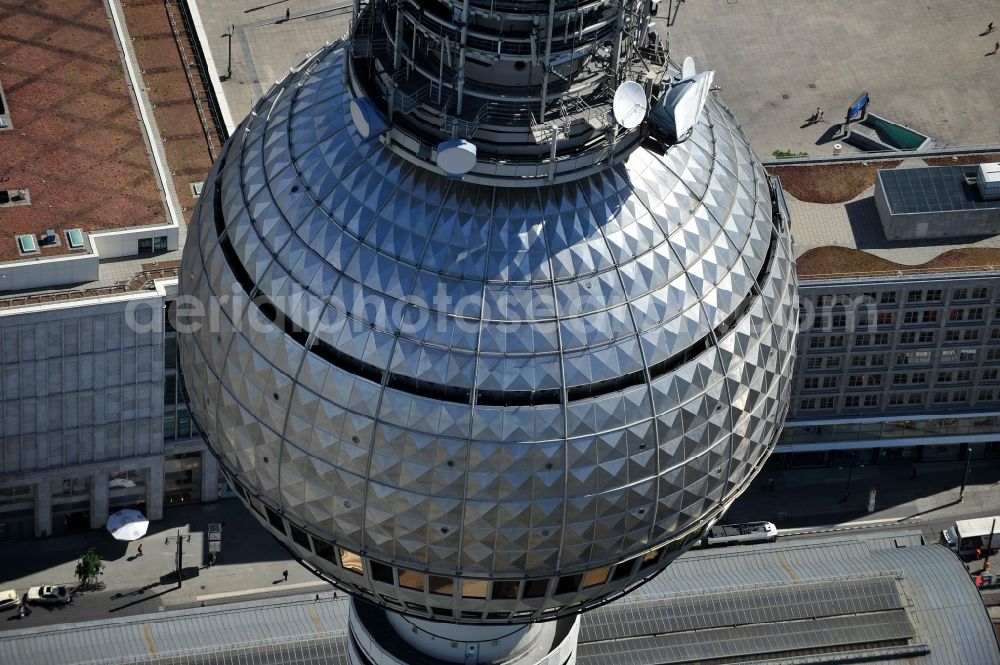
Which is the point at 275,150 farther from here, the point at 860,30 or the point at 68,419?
the point at 860,30

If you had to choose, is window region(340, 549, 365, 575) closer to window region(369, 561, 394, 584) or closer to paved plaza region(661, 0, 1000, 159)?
window region(369, 561, 394, 584)

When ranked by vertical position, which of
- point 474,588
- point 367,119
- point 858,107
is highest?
point 367,119

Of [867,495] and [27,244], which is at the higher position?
[27,244]

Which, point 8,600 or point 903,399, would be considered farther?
point 903,399

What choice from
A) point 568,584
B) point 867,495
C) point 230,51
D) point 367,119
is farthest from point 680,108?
point 230,51

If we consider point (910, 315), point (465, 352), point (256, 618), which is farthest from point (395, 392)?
point (910, 315)

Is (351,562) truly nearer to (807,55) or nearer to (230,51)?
(230,51)

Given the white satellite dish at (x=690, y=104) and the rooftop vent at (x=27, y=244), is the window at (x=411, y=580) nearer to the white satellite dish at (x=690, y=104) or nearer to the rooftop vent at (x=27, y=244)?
the white satellite dish at (x=690, y=104)
